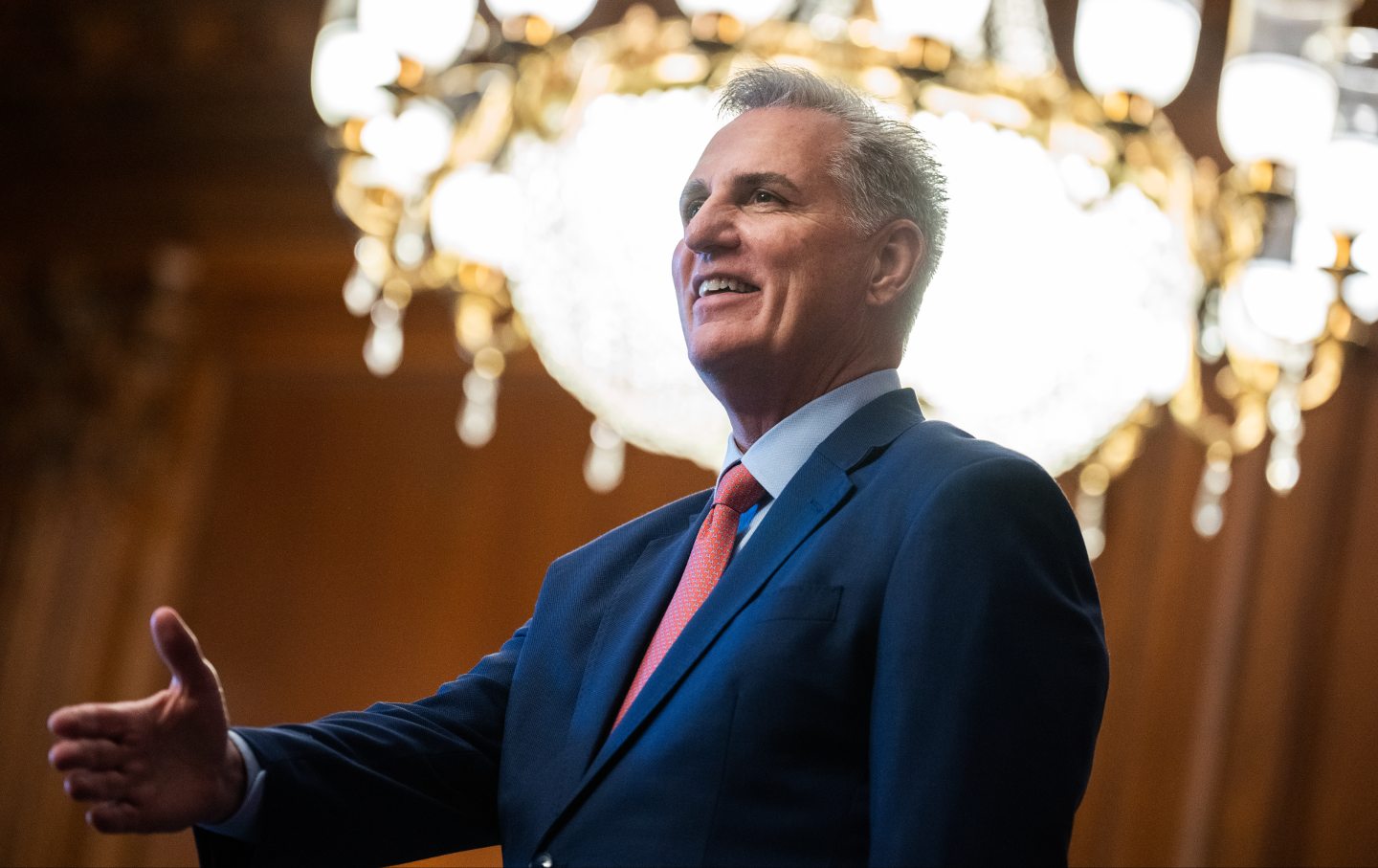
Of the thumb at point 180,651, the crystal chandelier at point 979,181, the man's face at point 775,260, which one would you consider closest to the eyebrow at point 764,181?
the man's face at point 775,260

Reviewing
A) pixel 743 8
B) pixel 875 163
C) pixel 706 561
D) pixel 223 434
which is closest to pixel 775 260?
pixel 875 163

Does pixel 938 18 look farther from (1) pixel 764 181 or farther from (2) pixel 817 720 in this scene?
(2) pixel 817 720

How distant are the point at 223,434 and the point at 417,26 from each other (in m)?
3.35

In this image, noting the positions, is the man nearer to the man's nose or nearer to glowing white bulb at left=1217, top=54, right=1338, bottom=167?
the man's nose

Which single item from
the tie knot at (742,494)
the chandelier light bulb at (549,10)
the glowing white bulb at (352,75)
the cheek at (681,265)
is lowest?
the tie knot at (742,494)

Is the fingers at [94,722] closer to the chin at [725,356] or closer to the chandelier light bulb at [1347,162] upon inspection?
the chin at [725,356]

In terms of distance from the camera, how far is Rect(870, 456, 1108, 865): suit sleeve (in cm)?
128

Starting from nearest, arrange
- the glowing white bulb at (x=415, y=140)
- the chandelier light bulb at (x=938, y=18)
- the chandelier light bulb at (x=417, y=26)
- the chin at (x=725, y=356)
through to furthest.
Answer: the chin at (x=725, y=356)
the chandelier light bulb at (x=938, y=18)
the chandelier light bulb at (x=417, y=26)
the glowing white bulb at (x=415, y=140)

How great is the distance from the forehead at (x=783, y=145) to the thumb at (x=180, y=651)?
795mm

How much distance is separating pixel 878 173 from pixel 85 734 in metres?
1.02

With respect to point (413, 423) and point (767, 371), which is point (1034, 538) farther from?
point (413, 423)

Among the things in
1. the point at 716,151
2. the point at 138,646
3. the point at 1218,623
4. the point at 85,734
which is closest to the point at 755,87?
the point at 716,151

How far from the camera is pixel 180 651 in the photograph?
1384mm

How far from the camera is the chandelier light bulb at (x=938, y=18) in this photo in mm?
3082
